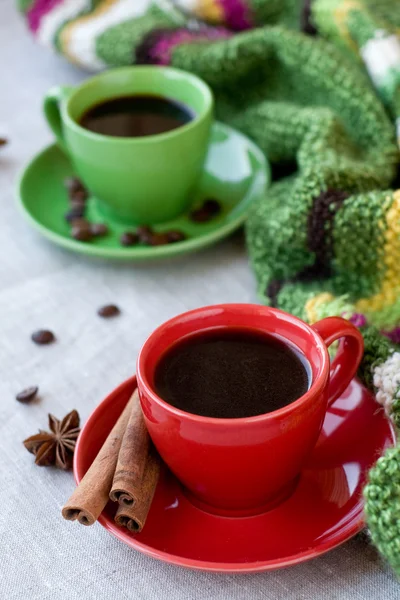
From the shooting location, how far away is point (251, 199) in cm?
100

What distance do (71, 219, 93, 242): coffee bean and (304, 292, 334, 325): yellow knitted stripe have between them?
0.33 m

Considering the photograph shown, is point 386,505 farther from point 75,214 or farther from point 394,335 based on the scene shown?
point 75,214

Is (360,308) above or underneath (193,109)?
underneath

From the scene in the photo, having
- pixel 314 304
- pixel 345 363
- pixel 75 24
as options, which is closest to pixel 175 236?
pixel 314 304

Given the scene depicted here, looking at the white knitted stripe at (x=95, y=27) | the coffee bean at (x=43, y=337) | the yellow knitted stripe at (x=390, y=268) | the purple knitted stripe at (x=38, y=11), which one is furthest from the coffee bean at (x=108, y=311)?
the purple knitted stripe at (x=38, y=11)

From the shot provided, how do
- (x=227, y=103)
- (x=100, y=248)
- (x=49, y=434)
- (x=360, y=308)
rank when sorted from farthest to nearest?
(x=227, y=103), (x=100, y=248), (x=360, y=308), (x=49, y=434)

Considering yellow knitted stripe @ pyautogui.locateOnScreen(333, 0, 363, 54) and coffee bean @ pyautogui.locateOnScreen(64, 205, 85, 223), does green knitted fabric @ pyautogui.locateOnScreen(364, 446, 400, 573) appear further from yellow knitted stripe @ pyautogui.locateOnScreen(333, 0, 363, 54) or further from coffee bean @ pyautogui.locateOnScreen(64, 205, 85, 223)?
yellow knitted stripe @ pyautogui.locateOnScreen(333, 0, 363, 54)

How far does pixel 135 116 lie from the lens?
1.01 meters

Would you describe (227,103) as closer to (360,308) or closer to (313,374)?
(360,308)

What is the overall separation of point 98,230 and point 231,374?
0.42m

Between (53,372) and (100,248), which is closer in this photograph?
(53,372)

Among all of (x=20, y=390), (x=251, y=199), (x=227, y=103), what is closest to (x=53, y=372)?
(x=20, y=390)

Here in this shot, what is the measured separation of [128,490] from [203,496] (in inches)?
2.6

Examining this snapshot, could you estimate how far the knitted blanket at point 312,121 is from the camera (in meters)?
0.77
